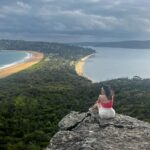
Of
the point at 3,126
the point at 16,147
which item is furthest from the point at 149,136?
the point at 3,126

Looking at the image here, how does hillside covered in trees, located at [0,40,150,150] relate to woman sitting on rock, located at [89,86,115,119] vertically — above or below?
below

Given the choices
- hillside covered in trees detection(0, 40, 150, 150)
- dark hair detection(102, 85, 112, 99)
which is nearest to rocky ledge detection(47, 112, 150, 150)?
dark hair detection(102, 85, 112, 99)

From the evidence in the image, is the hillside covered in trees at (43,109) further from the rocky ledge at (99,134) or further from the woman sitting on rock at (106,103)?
the woman sitting on rock at (106,103)

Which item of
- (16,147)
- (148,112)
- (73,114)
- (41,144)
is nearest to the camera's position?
(73,114)

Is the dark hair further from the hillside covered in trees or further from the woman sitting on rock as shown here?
the hillside covered in trees

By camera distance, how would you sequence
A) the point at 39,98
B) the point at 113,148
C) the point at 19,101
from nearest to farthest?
1. the point at 113,148
2. the point at 19,101
3. the point at 39,98

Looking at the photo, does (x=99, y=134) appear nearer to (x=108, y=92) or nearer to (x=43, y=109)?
(x=108, y=92)

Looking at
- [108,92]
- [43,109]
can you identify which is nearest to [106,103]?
[108,92]

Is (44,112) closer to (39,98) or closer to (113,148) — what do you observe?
(39,98)
